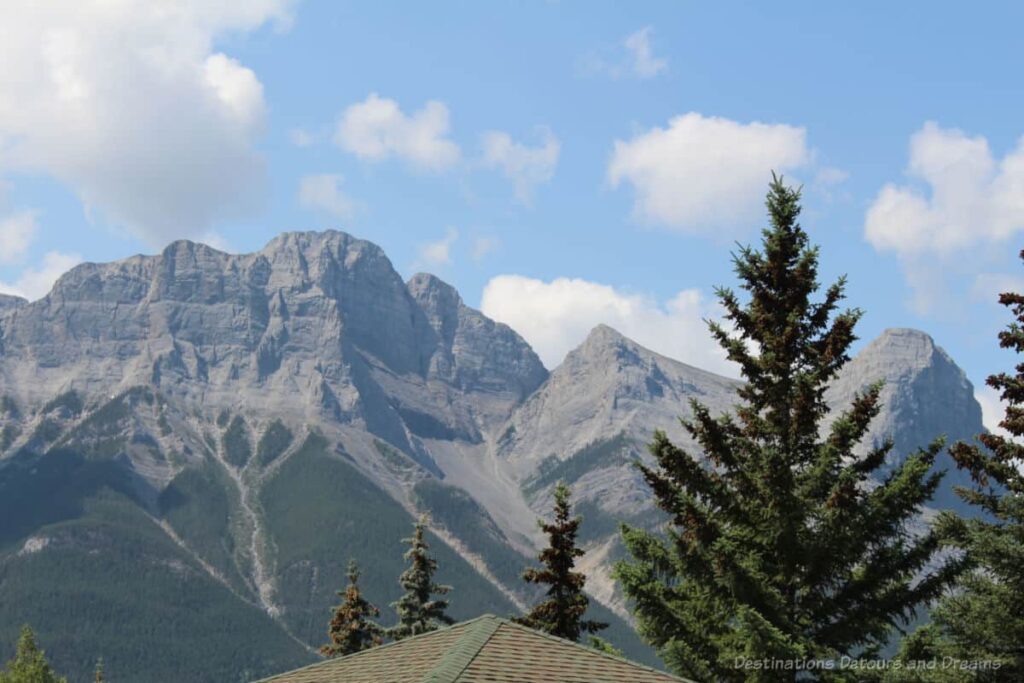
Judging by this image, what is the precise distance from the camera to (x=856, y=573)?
23.2 m

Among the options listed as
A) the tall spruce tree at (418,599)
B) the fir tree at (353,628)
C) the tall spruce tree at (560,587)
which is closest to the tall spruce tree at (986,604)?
the tall spruce tree at (560,587)

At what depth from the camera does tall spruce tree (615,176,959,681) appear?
74.3 feet

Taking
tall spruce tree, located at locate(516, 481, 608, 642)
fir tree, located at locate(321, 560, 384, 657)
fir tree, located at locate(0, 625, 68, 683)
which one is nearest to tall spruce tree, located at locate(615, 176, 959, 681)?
tall spruce tree, located at locate(516, 481, 608, 642)

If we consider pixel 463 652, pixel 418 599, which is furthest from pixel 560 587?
pixel 463 652

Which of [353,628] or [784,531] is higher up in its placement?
[784,531]

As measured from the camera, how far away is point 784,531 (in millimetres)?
22719

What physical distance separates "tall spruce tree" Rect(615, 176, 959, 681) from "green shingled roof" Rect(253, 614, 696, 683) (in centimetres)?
359

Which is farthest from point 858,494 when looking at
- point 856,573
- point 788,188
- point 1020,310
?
point 1020,310

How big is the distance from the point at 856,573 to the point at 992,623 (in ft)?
12.8

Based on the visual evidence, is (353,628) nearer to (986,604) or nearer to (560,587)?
(560,587)

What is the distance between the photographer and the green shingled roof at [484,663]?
1755 centimetres

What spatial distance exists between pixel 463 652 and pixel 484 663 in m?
0.51

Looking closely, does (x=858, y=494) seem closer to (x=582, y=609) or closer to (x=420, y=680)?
(x=420, y=680)

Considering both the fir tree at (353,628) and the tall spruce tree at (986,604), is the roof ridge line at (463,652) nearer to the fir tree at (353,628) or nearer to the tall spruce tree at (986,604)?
the tall spruce tree at (986,604)
